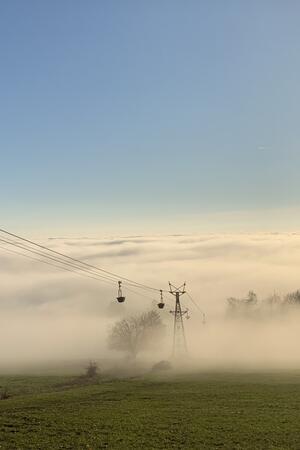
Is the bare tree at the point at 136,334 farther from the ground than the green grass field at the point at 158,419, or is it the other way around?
the bare tree at the point at 136,334

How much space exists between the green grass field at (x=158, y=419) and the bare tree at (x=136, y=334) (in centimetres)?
9889

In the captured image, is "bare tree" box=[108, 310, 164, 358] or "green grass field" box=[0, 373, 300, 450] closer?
"green grass field" box=[0, 373, 300, 450]

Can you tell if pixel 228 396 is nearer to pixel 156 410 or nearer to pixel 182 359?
pixel 156 410

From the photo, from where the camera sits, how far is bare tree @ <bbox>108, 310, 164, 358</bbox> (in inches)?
6490

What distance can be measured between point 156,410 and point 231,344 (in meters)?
136

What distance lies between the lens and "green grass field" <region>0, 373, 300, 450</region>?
3609cm

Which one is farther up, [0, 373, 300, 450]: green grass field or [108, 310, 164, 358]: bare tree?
[108, 310, 164, 358]: bare tree

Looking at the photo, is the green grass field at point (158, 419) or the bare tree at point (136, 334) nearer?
the green grass field at point (158, 419)

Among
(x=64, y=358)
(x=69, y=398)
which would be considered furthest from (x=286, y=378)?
(x=64, y=358)

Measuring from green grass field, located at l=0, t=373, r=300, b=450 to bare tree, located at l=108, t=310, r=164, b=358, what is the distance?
9889 cm

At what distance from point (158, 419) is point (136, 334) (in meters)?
124

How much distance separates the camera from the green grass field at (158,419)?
36.1 m

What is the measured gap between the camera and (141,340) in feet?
547

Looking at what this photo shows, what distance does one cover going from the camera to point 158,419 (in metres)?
44.0
